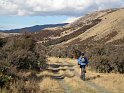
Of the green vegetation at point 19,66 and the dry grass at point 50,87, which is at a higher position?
the green vegetation at point 19,66

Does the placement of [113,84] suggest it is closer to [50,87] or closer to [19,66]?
[50,87]

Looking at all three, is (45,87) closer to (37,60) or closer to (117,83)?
(117,83)

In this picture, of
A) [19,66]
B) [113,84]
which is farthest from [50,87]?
[19,66]

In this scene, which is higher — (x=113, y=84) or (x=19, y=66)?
(x=19, y=66)

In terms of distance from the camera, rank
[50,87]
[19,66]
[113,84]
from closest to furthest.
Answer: [50,87]
[113,84]
[19,66]

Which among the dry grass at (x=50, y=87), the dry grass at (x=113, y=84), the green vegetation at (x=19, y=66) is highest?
the green vegetation at (x=19, y=66)

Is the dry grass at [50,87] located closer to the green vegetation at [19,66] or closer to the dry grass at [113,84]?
the green vegetation at [19,66]

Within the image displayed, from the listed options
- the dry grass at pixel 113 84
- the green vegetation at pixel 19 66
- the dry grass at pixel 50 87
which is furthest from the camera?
the dry grass at pixel 113 84

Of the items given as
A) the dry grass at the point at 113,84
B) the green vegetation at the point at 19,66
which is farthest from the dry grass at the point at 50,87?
the dry grass at the point at 113,84

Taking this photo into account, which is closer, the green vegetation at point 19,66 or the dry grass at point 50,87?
the green vegetation at point 19,66

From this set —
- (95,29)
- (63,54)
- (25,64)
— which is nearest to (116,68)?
(25,64)

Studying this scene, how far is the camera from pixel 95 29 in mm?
166625

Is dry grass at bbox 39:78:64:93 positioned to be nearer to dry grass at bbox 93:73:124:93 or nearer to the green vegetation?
the green vegetation

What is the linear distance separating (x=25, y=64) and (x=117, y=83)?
10.2 meters
